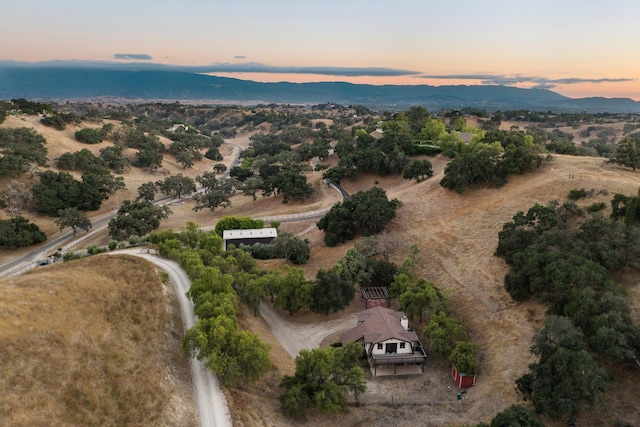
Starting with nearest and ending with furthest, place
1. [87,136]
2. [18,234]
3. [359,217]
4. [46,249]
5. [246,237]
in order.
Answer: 1. [359,217]
2. [246,237]
3. [18,234]
4. [46,249]
5. [87,136]

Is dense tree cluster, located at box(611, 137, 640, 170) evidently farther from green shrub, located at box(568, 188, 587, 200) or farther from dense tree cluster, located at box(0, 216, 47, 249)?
dense tree cluster, located at box(0, 216, 47, 249)

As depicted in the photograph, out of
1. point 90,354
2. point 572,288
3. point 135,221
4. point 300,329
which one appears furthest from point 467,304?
point 135,221

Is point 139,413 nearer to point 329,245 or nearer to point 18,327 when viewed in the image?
point 18,327

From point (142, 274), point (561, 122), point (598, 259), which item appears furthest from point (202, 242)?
point (561, 122)

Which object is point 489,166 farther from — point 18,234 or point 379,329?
point 18,234

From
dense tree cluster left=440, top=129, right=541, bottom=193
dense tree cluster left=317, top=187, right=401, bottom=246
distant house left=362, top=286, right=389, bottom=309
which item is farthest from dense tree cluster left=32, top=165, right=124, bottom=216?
dense tree cluster left=440, top=129, right=541, bottom=193

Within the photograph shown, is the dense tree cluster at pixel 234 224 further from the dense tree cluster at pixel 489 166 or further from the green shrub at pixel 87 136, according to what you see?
the green shrub at pixel 87 136
